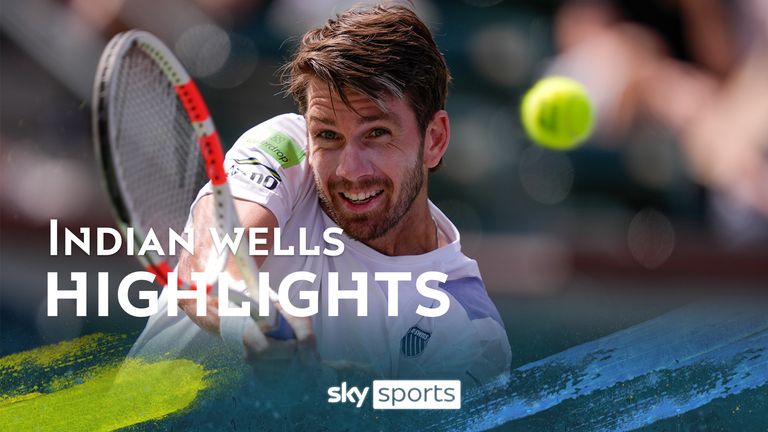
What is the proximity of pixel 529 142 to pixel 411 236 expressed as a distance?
1.79 feet

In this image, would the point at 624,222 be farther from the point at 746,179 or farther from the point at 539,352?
the point at 539,352

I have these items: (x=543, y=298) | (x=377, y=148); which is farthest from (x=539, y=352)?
(x=377, y=148)

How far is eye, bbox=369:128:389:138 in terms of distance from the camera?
198 centimetres

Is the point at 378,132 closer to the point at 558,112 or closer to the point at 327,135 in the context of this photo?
the point at 327,135

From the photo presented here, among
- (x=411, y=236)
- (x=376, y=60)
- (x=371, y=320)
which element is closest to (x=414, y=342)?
(x=371, y=320)

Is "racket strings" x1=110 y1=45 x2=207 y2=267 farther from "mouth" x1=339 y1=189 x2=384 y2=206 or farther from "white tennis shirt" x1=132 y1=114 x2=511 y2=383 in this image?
"mouth" x1=339 y1=189 x2=384 y2=206

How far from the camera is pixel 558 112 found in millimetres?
2484

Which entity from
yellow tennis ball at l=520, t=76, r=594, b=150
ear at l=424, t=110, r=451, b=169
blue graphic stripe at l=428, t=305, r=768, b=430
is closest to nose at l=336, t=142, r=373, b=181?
ear at l=424, t=110, r=451, b=169

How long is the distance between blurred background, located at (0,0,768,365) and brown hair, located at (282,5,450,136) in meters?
0.30

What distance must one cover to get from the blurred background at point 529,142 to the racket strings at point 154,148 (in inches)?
11.3

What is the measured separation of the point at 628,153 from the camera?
2443mm

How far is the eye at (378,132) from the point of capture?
1.98m

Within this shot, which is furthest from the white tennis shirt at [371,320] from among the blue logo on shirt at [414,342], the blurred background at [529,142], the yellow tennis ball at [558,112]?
the yellow tennis ball at [558,112]

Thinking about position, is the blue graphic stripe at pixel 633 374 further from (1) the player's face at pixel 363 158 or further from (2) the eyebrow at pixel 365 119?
(2) the eyebrow at pixel 365 119
